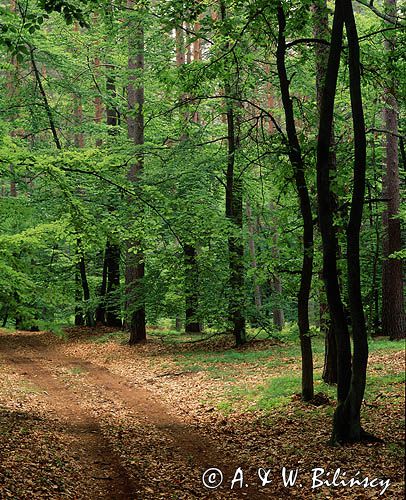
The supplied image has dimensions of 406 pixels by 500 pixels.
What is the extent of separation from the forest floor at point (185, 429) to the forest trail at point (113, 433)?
0.08 ft

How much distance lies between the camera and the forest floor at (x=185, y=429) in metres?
6.04

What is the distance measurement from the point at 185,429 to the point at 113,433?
1209 mm

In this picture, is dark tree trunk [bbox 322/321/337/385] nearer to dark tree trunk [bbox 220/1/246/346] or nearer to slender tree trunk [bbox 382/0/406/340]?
dark tree trunk [bbox 220/1/246/346]

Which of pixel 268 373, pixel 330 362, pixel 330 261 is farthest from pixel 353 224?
pixel 268 373

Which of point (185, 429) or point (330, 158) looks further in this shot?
point (330, 158)

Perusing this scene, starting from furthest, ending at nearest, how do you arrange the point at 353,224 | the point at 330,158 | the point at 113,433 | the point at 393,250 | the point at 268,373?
the point at 393,250 < the point at 268,373 < the point at 330,158 < the point at 113,433 < the point at 353,224

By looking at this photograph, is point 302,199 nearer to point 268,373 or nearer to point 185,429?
point 185,429

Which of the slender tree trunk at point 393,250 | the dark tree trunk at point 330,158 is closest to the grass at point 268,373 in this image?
the dark tree trunk at point 330,158

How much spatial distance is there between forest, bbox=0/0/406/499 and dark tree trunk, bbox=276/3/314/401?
0.04 m

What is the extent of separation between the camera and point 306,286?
30.6 ft

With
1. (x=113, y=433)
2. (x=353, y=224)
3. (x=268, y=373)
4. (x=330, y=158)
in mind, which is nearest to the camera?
(x=353, y=224)

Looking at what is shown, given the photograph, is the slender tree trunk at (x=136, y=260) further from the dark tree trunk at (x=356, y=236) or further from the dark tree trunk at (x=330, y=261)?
the dark tree trunk at (x=356, y=236)

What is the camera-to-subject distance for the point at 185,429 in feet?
29.1

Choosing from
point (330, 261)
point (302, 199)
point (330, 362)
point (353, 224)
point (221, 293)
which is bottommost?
point (330, 362)
